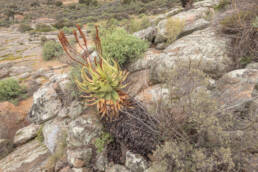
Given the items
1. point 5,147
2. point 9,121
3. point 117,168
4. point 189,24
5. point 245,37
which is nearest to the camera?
point 117,168

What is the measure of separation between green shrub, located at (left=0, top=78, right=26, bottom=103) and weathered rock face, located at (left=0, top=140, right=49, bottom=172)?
4.56 metres

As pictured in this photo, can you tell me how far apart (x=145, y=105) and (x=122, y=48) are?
1909 mm

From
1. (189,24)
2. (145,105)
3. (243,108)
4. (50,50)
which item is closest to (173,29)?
(189,24)

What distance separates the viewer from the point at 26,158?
→ 3957mm

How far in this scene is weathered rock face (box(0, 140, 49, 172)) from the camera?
367cm

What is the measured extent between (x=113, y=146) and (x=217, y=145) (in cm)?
175

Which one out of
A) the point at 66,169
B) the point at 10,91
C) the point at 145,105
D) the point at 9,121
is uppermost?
the point at 145,105

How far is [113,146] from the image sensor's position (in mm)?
2553

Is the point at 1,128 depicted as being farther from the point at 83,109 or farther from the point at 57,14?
the point at 57,14

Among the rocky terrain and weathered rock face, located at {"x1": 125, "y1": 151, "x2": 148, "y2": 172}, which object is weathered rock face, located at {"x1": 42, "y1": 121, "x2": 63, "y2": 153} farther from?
weathered rock face, located at {"x1": 125, "y1": 151, "x2": 148, "y2": 172}

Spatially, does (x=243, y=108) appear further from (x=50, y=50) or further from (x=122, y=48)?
(x=50, y=50)

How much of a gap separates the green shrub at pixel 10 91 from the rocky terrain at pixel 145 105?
9.11ft

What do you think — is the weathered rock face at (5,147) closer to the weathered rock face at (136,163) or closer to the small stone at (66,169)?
the small stone at (66,169)

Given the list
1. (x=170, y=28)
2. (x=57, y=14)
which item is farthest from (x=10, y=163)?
(x=57, y=14)
